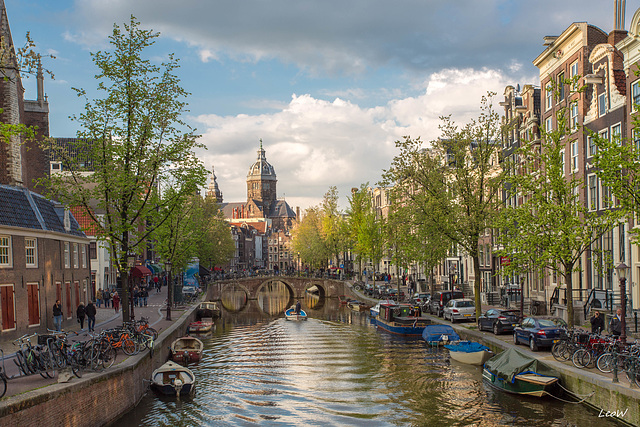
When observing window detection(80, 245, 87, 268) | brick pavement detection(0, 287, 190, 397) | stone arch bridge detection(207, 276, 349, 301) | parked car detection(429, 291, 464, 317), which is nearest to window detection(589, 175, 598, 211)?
parked car detection(429, 291, 464, 317)

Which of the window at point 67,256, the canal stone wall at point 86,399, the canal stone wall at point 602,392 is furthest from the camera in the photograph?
the window at point 67,256

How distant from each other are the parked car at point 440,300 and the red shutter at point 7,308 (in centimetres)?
2922

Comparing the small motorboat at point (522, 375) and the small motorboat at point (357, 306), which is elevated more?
the small motorboat at point (522, 375)

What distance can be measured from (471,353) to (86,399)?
63.5ft

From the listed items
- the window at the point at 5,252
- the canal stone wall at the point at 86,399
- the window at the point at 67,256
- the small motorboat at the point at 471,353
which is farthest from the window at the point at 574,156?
the window at the point at 5,252

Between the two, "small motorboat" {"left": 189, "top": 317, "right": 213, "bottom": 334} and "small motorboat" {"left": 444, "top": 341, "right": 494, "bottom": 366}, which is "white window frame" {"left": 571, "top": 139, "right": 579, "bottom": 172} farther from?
"small motorboat" {"left": 189, "top": 317, "right": 213, "bottom": 334}

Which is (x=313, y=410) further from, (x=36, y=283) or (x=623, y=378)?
(x=36, y=283)

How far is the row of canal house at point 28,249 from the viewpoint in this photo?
28656 mm

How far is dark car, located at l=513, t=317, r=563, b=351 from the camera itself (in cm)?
2725

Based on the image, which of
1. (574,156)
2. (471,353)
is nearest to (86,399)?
(471,353)

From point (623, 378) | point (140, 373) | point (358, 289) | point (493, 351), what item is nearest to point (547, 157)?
point (493, 351)

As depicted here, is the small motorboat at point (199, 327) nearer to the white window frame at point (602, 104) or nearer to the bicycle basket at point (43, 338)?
the bicycle basket at point (43, 338)

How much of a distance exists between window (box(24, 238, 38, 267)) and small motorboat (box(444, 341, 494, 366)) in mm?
22061

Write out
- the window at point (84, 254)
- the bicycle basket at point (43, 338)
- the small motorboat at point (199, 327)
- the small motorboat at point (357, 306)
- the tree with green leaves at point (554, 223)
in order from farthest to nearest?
the small motorboat at point (357, 306), the small motorboat at point (199, 327), the window at point (84, 254), the tree with green leaves at point (554, 223), the bicycle basket at point (43, 338)
